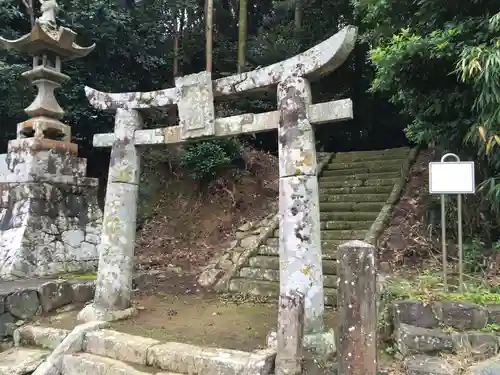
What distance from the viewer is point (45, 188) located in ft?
23.2

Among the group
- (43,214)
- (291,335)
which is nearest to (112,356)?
(291,335)

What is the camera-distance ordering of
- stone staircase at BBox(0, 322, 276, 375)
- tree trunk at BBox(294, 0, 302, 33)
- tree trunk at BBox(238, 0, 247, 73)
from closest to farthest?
stone staircase at BBox(0, 322, 276, 375) < tree trunk at BBox(238, 0, 247, 73) < tree trunk at BBox(294, 0, 302, 33)

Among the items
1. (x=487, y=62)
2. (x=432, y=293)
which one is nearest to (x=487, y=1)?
(x=487, y=62)

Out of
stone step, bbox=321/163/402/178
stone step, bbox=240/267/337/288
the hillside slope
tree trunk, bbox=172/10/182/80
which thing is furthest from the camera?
tree trunk, bbox=172/10/182/80

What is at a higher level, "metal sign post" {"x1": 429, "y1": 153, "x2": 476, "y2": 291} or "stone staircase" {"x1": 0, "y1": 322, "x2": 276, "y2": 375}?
"metal sign post" {"x1": 429, "y1": 153, "x2": 476, "y2": 291}

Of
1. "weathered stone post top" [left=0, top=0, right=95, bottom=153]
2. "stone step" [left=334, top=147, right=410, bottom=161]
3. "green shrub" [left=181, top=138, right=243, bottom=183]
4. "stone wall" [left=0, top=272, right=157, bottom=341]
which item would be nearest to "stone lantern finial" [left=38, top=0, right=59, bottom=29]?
"weathered stone post top" [left=0, top=0, right=95, bottom=153]

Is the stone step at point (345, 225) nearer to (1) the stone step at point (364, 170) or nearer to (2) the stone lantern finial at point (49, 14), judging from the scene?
(1) the stone step at point (364, 170)

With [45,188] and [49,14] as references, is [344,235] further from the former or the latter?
Answer: [49,14]

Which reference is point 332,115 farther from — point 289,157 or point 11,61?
point 11,61

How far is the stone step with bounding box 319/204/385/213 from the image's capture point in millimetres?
8141

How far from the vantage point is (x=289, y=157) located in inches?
177

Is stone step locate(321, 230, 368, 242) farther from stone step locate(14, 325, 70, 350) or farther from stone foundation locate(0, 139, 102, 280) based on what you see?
stone step locate(14, 325, 70, 350)

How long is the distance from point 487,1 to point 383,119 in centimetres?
826

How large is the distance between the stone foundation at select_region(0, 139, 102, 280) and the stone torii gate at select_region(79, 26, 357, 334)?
177cm
